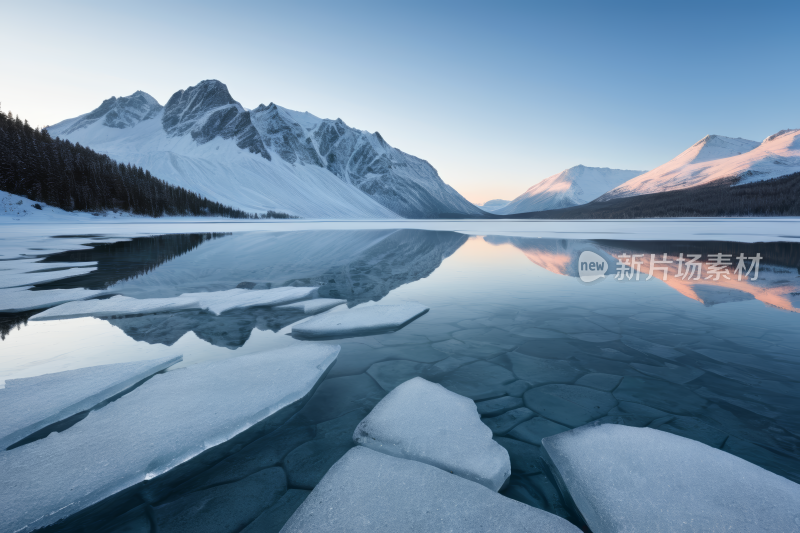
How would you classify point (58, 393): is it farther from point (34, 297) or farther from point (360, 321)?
point (34, 297)

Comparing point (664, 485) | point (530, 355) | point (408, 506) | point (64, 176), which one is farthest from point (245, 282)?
point (64, 176)

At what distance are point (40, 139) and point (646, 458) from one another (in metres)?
94.0

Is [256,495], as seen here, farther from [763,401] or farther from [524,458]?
[763,401]

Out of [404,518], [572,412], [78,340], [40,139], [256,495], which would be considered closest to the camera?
[404,518]

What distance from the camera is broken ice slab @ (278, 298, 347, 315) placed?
7.27 meters

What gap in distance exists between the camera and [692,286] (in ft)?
30.6

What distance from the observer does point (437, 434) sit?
3.00 m

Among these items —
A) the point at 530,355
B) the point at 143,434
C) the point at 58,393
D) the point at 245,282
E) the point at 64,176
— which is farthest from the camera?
the point at 64,176

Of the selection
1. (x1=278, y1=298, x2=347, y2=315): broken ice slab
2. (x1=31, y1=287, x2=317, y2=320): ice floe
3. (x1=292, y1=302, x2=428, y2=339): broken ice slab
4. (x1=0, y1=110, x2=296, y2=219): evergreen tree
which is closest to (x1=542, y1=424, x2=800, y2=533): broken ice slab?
(x1=292, y1=302, x2=428, y2=339): broken ice slab

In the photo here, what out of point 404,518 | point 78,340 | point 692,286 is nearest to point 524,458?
point 404,518

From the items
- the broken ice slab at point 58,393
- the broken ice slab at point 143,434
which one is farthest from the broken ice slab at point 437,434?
the broken ice slab at point 58,393

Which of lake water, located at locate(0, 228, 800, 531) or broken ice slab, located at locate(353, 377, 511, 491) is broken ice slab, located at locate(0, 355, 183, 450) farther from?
broken ice slab, located at locate(353, 377, 511, 491)

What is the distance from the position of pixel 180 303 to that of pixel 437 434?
261 inches

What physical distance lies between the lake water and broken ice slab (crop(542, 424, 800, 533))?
22cm
